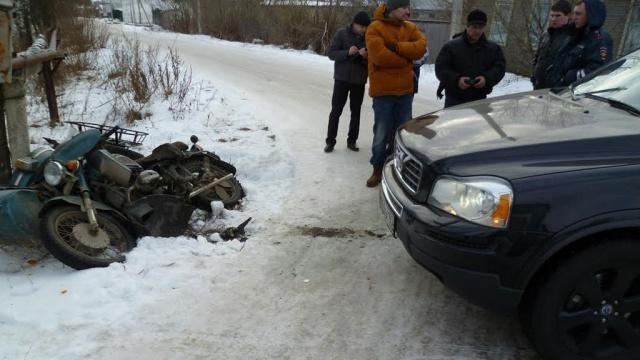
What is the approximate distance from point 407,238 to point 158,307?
162 centimetres

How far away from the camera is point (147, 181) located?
13.4ft

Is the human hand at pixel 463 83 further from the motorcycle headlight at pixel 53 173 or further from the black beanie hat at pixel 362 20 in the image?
the motorcycle headlight at pixel 53 173

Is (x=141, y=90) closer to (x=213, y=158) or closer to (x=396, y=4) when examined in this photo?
(x=213, y=158)

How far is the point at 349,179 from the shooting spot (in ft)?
17.8

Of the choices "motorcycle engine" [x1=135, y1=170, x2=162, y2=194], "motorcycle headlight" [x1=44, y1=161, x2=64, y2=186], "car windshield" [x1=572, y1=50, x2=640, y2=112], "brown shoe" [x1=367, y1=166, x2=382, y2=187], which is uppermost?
"car windshield" [x1=572, y1=50, x2=640, y2=112]

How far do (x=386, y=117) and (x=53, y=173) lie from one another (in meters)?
3.07

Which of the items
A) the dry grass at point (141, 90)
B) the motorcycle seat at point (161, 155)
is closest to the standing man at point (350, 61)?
the motorcycle seat at point (161, 155)

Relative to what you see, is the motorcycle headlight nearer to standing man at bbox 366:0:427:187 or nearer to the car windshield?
standing man at bbox 366:0:427:187

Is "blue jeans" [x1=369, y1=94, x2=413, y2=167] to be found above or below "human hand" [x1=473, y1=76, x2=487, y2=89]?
below

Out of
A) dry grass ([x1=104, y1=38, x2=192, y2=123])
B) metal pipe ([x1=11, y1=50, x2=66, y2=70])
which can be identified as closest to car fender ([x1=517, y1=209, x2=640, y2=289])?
metal pipe ([x1=11, y1=50, x2=66, y2=70])

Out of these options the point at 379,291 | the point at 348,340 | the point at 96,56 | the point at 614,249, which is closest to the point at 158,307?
the point at 348,340

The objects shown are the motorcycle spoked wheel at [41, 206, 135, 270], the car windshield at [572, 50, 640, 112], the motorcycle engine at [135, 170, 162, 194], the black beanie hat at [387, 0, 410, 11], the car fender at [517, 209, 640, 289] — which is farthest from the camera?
the black beanie hat at [387, 0, 410, 11]

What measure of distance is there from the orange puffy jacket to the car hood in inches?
58.3

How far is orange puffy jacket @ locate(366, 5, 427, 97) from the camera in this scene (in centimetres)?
475
